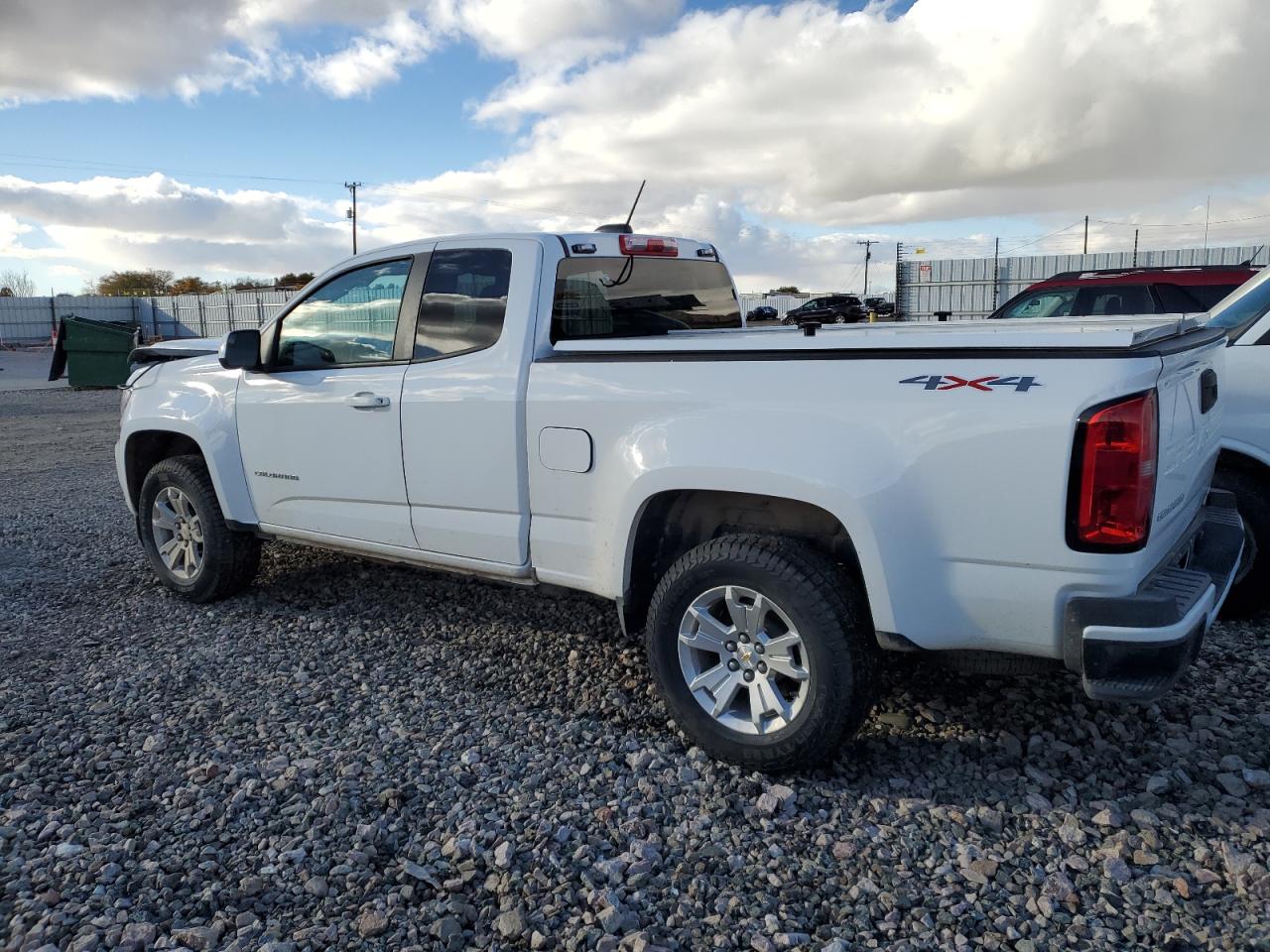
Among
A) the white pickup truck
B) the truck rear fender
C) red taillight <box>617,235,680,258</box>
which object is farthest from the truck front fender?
the truck rear fender

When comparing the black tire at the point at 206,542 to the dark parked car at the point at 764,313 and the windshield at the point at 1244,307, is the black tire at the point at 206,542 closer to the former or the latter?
the windshield at the point at 1244,307

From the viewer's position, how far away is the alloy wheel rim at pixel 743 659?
3.37m

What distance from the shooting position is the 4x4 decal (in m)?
2.83

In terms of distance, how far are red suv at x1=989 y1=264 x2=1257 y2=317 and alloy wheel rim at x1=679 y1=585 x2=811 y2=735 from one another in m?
6.72

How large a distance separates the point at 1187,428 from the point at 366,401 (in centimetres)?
323

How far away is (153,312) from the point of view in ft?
187

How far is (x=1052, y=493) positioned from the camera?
2.79 metres

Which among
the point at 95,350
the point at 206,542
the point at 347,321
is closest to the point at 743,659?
the point at 347,321

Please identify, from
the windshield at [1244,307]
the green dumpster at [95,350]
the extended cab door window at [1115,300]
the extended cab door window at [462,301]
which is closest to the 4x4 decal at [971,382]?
the extended cab door window at [462,301]

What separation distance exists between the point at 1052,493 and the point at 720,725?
1.40 meters

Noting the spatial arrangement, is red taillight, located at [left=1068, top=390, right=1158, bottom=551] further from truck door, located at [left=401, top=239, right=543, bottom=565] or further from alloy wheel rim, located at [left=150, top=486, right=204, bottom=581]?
alloy wheel rim, located at [left=150, top=486, right=204, bottom=581]

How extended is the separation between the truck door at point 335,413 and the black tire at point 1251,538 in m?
3.83

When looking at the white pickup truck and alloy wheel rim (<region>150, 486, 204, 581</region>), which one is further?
alloy wheel rim (<region>150, 486, 204, 581</region>)

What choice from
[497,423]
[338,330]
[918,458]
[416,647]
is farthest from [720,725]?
[338,330]
